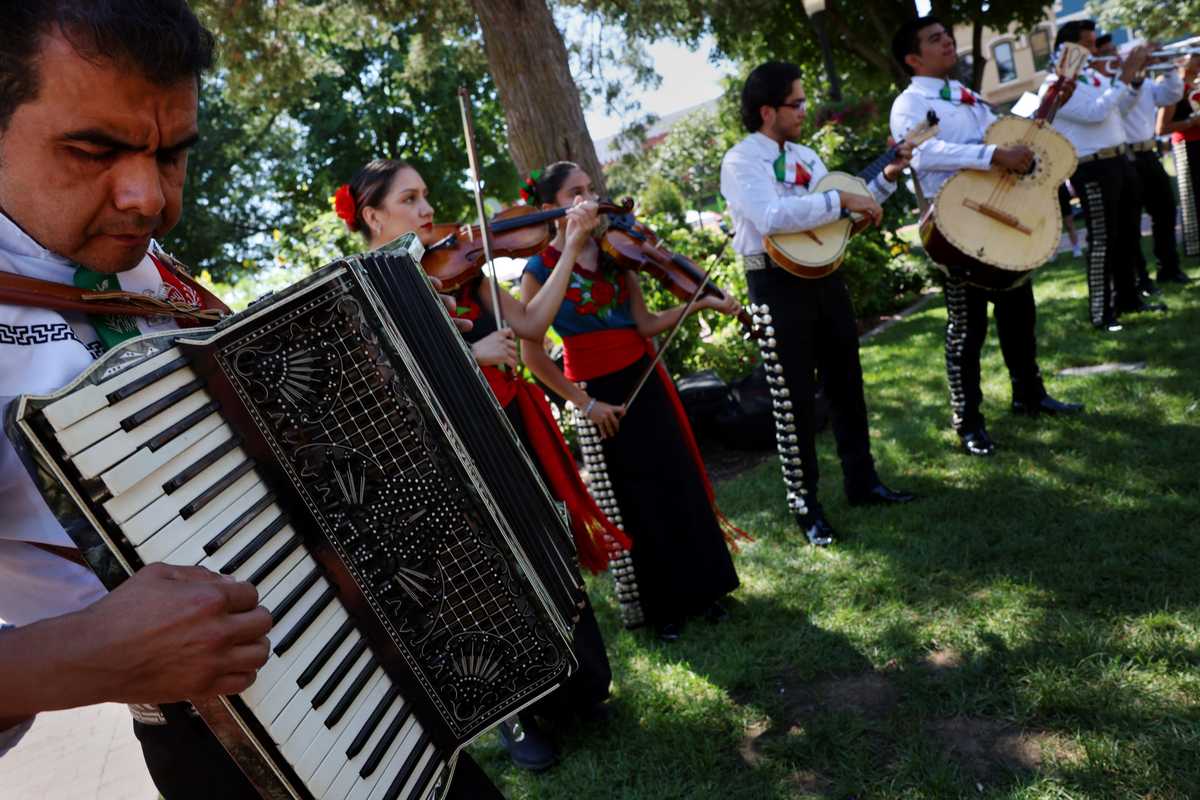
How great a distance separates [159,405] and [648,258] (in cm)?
279

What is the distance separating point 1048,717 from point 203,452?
2.65 metres

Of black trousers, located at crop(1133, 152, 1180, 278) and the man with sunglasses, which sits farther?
black trousers, located at crop(1133, 152, 1180, 278)

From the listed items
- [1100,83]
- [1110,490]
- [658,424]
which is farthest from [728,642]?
[1100,83]

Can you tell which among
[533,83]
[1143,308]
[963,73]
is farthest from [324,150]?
[1143,308]

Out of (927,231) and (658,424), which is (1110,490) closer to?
(927,231)

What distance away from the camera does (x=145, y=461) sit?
3.72 feet

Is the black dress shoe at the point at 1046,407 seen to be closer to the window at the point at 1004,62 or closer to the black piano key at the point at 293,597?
the black piano key at the point at 293,597

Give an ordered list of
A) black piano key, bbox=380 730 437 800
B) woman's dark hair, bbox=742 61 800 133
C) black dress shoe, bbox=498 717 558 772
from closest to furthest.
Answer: black piano key, bbox=380 730 437 800
black dress shoe, bbox=498 717 558 772
woman's dark hair, bbox=742 61 800 133

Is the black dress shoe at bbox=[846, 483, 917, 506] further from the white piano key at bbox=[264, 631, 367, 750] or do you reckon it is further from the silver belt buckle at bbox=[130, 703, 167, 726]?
the silver belt buckle at bbox=[130, 703, 167, 726]

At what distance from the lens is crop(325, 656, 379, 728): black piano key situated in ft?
4.30

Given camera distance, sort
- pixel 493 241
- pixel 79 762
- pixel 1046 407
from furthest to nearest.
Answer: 1. pixel 1046 407
2. pixel 79 762
3. pixel 493 241

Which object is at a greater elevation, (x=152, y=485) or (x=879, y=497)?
(x=152, y=485)

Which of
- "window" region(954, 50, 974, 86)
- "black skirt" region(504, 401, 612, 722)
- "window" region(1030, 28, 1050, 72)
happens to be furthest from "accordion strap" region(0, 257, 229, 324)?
"window" region(1030, 28, 1050, 72)

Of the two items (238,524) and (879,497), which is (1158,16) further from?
(238,524)
